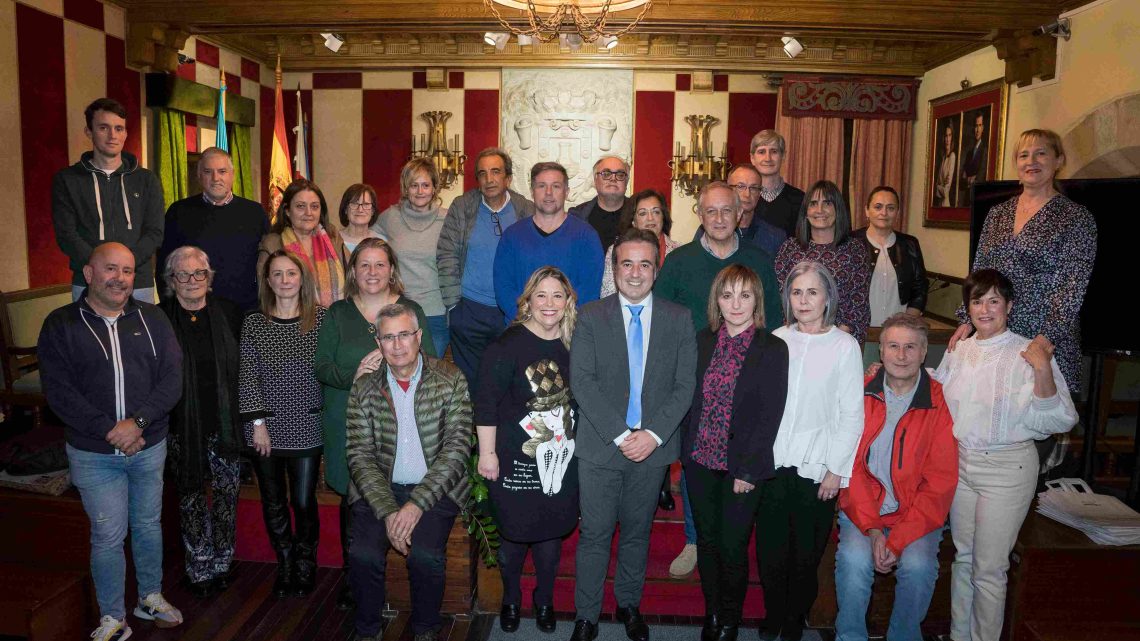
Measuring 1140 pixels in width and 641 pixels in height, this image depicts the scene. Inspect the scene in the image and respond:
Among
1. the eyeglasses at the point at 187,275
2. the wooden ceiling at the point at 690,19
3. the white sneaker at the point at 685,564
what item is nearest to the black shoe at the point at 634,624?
the white sneaker at the point at 685,564

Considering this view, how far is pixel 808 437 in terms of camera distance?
266 centimetres

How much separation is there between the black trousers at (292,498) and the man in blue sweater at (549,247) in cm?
114

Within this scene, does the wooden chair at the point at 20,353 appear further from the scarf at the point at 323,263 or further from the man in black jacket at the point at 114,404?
the man in black jacket at the point at 114,404

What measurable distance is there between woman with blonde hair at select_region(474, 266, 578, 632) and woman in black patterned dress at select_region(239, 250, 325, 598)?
2.63ft

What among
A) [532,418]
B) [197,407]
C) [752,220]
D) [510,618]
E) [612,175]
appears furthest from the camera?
[612,175]

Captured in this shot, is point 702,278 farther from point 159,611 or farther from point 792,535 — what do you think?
point 159,611

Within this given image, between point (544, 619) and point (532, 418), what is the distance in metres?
0.83

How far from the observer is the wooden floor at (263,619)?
115 inches

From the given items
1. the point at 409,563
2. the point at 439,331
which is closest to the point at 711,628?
the point at 409,563

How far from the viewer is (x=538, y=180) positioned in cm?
346

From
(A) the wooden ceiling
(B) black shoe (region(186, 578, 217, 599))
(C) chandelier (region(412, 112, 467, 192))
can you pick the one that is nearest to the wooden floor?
(B) black shoe (region(186, 578, 217, 599))

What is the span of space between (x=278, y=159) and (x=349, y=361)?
4866mm

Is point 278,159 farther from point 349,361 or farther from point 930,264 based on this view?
point 930,264

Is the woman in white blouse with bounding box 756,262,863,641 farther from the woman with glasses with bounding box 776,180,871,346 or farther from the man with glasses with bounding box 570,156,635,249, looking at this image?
the man with glasses with bounding box 570,156,635,249
